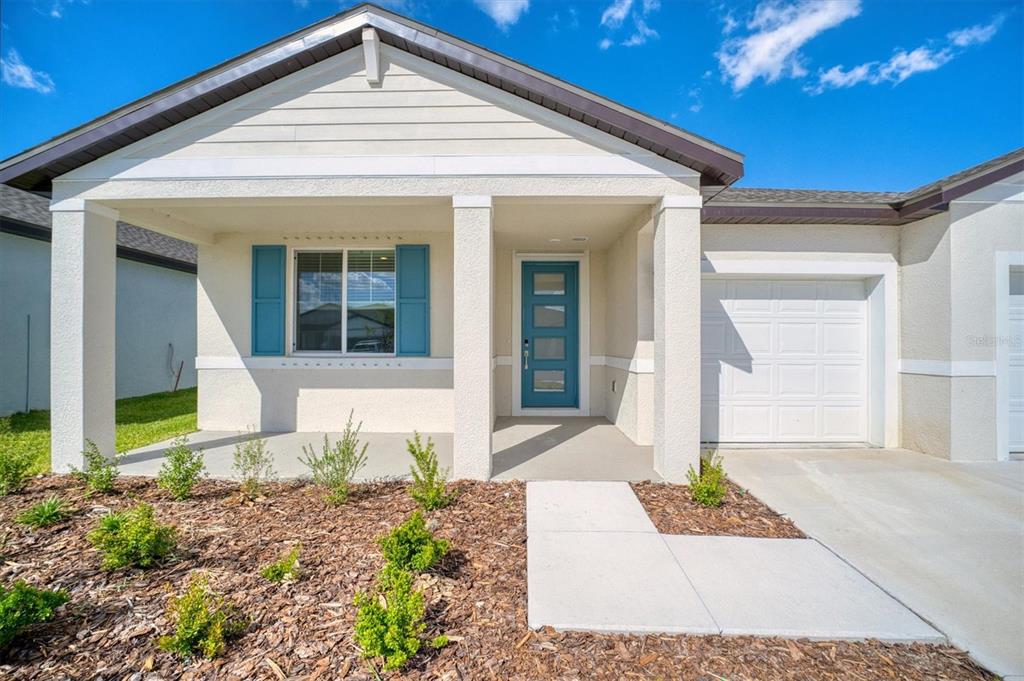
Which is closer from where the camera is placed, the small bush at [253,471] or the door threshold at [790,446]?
the small bush at [253,471]

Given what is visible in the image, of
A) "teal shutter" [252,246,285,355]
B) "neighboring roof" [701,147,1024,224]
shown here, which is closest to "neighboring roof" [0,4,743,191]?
"neighboring roof" [701,147,1024,224]

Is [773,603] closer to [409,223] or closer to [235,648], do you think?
[235,648]

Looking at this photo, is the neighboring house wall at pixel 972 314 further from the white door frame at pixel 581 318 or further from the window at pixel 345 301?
the window at pixel 345 301

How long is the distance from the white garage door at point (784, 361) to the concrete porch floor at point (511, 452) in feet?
5.19

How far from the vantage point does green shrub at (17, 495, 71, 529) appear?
3406 mm

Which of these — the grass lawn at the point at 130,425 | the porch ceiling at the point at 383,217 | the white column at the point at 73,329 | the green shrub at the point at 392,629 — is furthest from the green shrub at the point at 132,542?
the porch ceiling at the point at 383,217

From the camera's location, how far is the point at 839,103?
31.7ft

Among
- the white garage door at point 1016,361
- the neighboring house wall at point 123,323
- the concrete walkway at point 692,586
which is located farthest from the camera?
the neighboring house wall at point 123,323

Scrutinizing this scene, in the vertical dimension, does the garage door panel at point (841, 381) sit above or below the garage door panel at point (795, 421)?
above

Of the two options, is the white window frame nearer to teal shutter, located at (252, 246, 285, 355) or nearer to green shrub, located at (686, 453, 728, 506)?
teal shutter, located at (252, 246, 285, 355)

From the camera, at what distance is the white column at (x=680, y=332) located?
14.4ft

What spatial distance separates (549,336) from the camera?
25.4 ft

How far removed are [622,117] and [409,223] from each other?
10.1 ft

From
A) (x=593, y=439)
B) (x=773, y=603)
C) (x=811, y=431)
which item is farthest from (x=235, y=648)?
(x=811, y=431)
